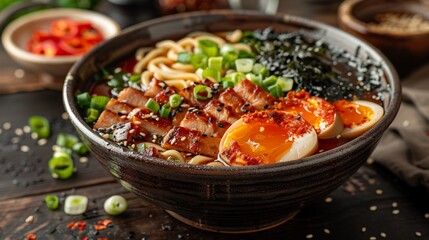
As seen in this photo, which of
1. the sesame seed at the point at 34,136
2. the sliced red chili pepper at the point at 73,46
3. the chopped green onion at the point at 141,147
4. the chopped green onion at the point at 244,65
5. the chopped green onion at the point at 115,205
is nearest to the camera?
the chopped green onion at the point at 141,147

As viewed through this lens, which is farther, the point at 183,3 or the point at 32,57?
the point at 183,3

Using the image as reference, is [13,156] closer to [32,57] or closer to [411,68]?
[32,57]

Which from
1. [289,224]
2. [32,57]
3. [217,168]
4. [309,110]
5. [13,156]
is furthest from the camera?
[32,57]

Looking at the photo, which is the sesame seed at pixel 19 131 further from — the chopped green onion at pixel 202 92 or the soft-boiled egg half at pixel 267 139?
the soft-boiled egg half at pixel 267 139

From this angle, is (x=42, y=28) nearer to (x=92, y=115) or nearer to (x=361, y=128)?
(x=92, y=115)

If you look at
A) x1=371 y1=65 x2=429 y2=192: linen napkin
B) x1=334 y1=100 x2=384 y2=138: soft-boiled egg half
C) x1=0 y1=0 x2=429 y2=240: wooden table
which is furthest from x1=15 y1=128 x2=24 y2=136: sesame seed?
x1=371 y1=65 x2=429 y2=192: linen napkin

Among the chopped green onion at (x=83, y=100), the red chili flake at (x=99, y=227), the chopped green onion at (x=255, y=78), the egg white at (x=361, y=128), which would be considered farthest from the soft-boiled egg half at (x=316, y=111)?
the red chili flake at (x=99, y=227)

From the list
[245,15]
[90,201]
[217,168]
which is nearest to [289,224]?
[217,168]
